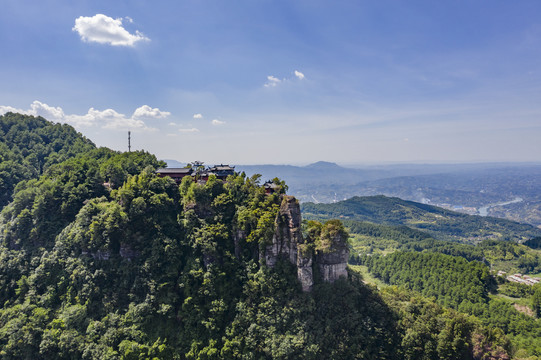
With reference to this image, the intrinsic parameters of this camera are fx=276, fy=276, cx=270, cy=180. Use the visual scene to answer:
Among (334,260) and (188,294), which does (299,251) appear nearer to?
(334,260)

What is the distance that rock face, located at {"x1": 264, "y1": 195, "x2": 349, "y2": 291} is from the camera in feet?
158

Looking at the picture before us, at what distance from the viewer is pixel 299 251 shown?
4769 centimetres

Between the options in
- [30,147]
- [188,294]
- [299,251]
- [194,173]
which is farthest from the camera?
[30,147]

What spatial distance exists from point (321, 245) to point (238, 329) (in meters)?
19.5

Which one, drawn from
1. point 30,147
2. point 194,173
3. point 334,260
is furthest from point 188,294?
point 30,147

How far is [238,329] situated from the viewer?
4497cm

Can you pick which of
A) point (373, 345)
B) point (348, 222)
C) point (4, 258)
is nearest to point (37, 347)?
point (4, 258)

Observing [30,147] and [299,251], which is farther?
[30,147]

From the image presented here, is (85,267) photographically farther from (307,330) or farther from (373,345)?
(373,345)

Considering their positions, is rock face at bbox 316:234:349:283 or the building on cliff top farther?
the building on cliff top

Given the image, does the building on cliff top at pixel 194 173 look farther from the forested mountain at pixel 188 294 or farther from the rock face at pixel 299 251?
the rock face at pixel 299 251

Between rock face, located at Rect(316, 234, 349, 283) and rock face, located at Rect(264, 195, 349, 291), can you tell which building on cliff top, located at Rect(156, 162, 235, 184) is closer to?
rock face, located at Rect(264, 195, 349, 291)

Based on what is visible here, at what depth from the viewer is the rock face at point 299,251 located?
48.1 meters

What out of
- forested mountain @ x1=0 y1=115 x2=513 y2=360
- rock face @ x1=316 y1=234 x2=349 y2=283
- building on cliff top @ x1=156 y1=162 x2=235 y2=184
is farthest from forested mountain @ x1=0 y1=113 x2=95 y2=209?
rock face @ x1=316 y1=234 x2=349 y2=283
